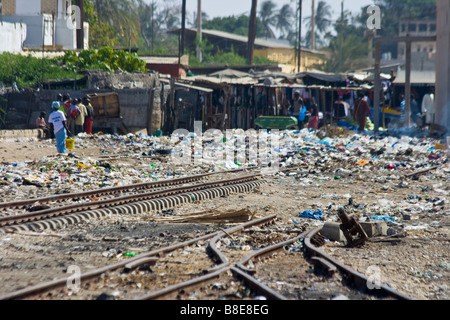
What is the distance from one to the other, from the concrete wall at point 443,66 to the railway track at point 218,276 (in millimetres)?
17422

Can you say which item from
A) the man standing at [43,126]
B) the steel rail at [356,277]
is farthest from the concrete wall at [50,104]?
the steel rail at [356,277]

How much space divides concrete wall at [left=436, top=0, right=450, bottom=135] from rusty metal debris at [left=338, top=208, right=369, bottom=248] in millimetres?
16405

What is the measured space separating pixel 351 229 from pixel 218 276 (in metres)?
2.34

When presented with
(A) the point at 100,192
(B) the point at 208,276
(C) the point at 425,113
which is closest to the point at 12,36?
(C) the point at 425,113

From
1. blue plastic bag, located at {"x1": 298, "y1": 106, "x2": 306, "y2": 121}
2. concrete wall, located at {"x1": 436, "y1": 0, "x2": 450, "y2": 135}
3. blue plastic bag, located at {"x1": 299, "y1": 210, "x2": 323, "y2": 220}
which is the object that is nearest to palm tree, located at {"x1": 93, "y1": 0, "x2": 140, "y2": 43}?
blue plastic bag, located at {"x1": 298, "y1": 106, "x2": 306, "y2": 121}

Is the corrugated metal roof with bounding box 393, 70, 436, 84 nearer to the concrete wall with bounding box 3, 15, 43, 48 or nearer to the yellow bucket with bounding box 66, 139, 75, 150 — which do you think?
the concrete wall with bounding box 3, 15, 43, 48

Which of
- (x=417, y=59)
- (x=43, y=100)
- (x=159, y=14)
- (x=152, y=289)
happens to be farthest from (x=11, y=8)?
(x=159, y=14)

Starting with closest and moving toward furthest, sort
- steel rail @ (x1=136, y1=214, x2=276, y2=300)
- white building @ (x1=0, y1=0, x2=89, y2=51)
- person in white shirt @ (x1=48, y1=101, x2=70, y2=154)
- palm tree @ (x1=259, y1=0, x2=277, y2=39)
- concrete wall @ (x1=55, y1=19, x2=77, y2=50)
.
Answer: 1. steel rail @ (x1=136, y1=214, x2=276, y2=300)
2. person in white shirt @ (x1=48, y1=101, x2=70, y2=154)
3. white building @ (x1=0, y1=0, x2=89, y2=51)
4. concrete wall @ (x1=55, y1=19, x2=77, y2=50)
5. palm tree @ (x1=259, y1=0, x2=277, y2=39)

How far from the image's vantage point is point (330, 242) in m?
7.32

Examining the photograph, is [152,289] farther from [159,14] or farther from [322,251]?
[159,14]

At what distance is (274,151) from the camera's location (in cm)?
1742

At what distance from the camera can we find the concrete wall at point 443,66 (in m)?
22.8

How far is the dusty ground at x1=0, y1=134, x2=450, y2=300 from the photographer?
19.0 feet
